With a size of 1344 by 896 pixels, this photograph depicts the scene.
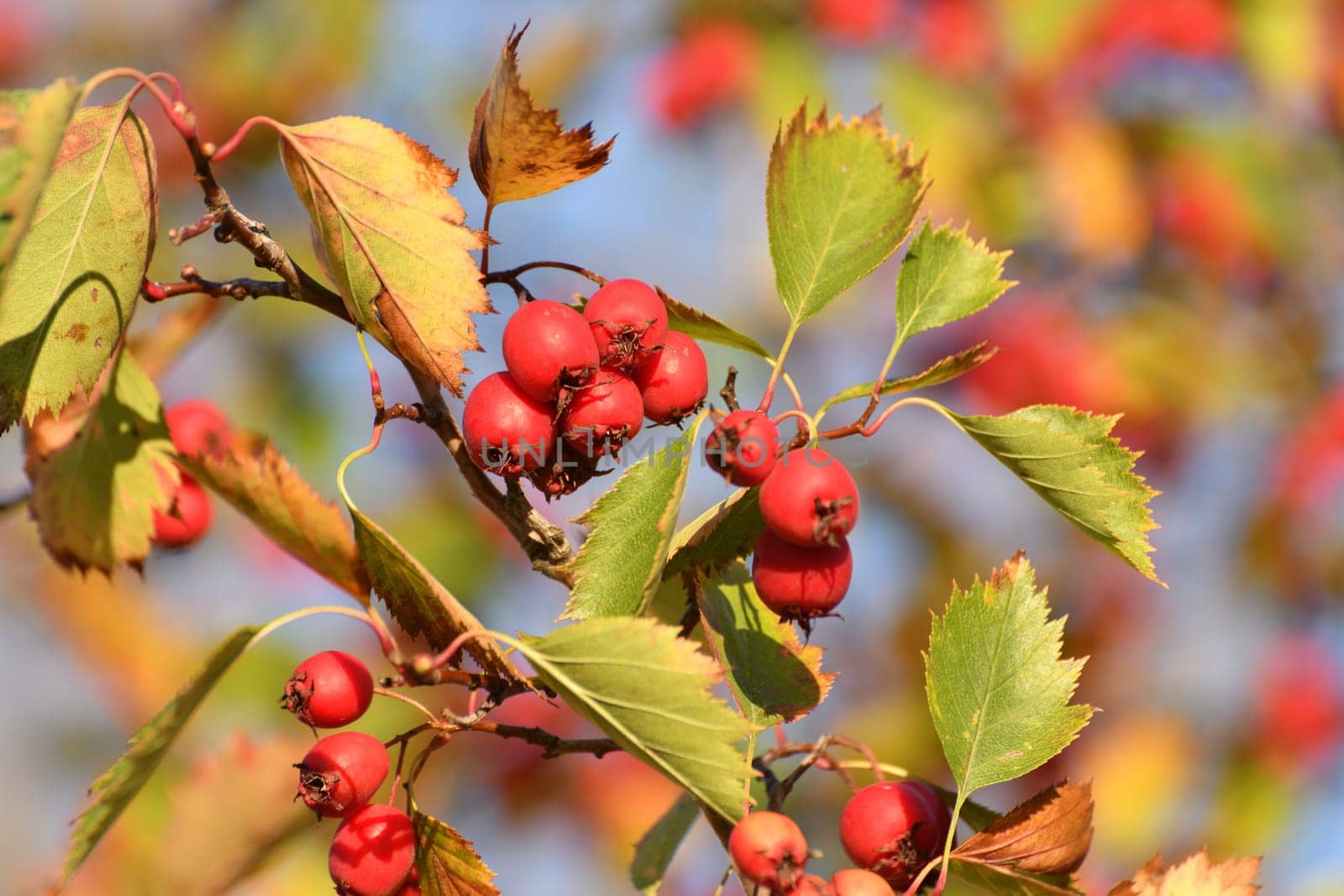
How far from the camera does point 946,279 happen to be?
43.1 inches

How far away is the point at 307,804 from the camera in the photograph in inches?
38.7

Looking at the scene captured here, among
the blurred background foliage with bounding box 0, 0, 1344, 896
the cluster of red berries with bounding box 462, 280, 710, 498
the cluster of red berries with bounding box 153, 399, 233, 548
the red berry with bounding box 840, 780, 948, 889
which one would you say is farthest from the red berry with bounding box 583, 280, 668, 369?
the blurred background foliage with bounding box 0, 0, 1344, 896

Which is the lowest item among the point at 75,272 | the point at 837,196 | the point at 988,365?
the point at 988,365

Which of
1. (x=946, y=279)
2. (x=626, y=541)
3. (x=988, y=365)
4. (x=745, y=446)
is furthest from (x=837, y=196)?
(x=988, y=365)

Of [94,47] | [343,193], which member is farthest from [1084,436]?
[94,47]

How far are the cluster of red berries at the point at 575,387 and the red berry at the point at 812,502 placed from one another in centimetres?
16

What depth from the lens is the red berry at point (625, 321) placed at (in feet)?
3.21

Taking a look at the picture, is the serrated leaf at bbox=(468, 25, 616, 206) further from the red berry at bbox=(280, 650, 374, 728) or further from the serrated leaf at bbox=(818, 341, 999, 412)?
the red berry at bbox=(280, 650, 374, 728)

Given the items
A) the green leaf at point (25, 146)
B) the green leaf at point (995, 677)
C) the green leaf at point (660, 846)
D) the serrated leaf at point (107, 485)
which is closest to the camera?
the green leaf at point (25, 146)

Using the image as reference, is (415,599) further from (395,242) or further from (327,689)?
(395,242)

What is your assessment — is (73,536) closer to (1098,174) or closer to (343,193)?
(343,193)

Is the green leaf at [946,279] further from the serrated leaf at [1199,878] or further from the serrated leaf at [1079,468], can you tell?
the serrated leaf at [1199,878]

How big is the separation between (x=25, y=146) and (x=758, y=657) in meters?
0.70

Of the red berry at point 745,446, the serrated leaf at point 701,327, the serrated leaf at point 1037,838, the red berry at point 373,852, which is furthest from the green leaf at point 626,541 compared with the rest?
the serrated leaf at point 1037,838
